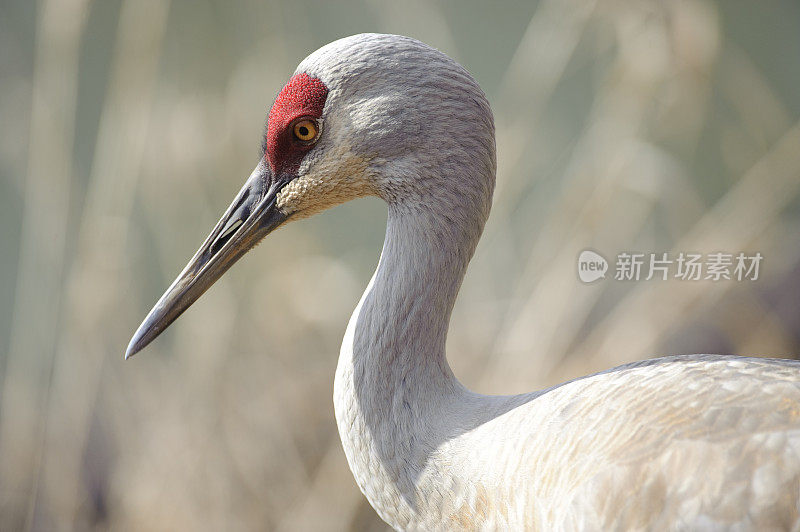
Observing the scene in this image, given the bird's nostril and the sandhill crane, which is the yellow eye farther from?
the bird's nostril

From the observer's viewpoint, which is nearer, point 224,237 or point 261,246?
point 224,237

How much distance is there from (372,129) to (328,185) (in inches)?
4.7

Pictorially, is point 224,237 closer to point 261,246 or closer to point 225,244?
point 225,244

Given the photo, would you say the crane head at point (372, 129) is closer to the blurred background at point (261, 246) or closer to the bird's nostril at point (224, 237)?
the bird's nostril at point (224, 237)

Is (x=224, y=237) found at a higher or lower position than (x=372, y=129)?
lower

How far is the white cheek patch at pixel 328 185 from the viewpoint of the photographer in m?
1.13

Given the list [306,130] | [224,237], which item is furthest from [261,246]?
[306,130]

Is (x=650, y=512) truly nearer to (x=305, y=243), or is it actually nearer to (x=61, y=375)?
(x=305, y=243)

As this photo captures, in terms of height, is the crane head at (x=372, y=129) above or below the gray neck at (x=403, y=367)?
above

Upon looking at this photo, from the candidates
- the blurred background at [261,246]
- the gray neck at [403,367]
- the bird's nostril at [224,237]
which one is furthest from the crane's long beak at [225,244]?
the blurred background at [261,246]

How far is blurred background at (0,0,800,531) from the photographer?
2.25 metres

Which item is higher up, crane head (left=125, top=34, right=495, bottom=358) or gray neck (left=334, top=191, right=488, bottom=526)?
crane head (left=125, top=34, right=495, bottom=358)

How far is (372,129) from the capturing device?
1.10 meters

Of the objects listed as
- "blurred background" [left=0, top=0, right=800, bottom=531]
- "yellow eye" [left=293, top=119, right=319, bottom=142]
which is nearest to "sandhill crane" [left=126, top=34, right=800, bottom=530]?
"yellow eye" [left=293, top=119, right=319, bottom=142]
